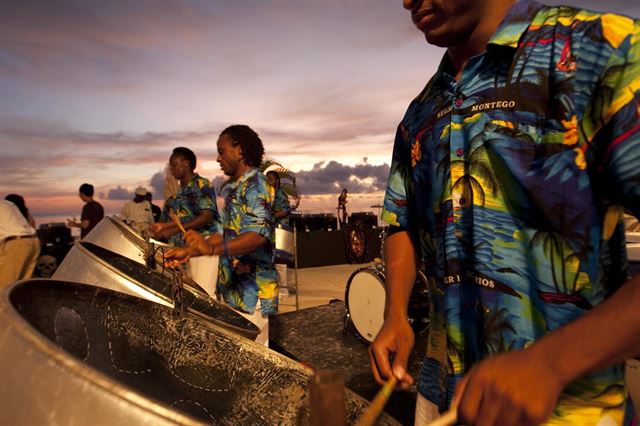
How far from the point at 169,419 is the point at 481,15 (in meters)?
0.59

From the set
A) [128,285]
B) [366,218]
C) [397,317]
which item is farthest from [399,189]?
[366,218]

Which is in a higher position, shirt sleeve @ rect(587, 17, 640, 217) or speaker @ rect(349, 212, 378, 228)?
shirt sleeve @ rect(587, 17, 640, 217)

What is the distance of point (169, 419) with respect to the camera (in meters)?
0.32

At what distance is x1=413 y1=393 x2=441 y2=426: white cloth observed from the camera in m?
0.69

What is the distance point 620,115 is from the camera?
0.41 m

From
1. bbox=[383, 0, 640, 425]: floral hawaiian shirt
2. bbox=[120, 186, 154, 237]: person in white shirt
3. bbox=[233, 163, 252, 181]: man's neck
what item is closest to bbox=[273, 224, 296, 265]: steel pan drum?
bbox=[233, 163, 252, 181]: man's neck

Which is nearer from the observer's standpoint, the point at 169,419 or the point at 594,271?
the point at 169,419

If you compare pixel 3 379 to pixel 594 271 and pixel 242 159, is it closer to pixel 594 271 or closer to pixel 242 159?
pixel 594 271

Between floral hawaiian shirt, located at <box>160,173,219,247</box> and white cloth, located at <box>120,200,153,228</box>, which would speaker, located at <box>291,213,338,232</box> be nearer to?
white cloth, located at <box>120,200,153,228</box>

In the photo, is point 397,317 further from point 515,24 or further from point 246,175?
point 246,175

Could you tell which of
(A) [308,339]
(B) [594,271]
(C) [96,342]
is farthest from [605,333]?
(A) [308,339]

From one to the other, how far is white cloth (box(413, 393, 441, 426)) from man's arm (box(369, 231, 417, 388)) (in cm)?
11

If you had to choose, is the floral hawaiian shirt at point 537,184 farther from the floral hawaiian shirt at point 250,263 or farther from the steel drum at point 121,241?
the steel drum at point 121,241

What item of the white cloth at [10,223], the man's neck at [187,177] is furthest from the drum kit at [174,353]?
the white cloth at [10,223]
